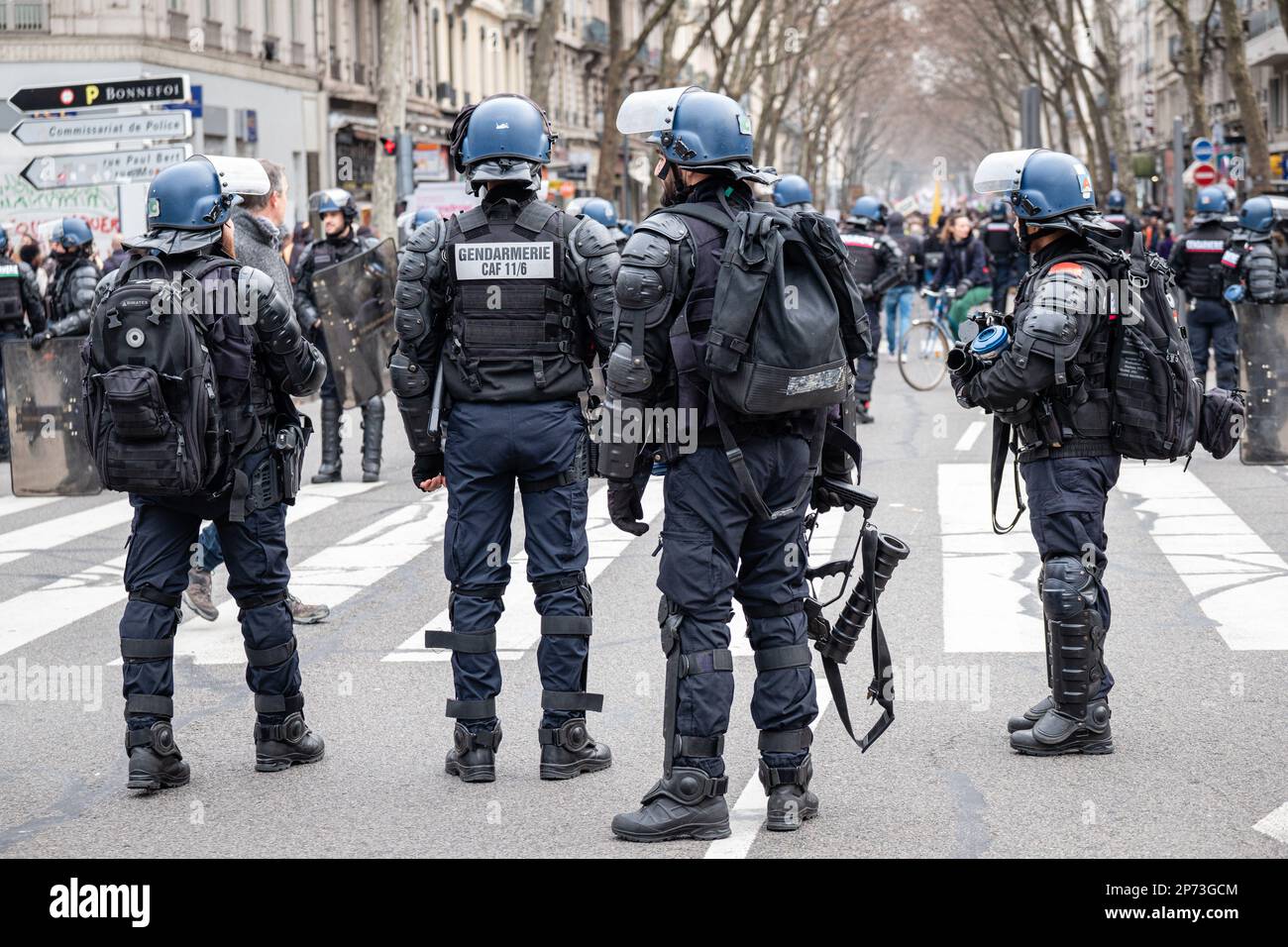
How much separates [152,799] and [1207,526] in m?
6.53

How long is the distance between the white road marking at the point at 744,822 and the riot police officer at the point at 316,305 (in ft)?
24.2

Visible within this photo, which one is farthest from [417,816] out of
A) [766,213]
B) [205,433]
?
[766,213]

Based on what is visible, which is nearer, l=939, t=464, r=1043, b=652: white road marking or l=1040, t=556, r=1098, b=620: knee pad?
l=1040, t=556, r=1098, b=620: knee pad

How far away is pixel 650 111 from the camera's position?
5.00 m

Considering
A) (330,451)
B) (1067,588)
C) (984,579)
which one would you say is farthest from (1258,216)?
(1067,588)

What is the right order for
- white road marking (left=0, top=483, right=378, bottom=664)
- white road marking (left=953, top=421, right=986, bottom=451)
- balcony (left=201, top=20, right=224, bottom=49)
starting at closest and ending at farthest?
1. white road marking (left=0, top=483, right=378, bottom=664)
2. white road marking (left=953, top=421, right=986, bottom=451)
3. balcony (left=201, top=20, right=224, bottom=49)

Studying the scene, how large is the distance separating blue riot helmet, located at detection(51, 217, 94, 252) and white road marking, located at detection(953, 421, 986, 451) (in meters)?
6.64

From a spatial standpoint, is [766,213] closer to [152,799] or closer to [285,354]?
[285,354]

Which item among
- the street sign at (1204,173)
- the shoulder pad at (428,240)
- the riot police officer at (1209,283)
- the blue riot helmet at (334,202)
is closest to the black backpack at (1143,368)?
the shoulder pad at (428,240)

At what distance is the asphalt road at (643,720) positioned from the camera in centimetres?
500

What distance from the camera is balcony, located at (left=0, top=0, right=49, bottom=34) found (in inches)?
1160

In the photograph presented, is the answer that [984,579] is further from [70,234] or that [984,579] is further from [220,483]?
[70,234]

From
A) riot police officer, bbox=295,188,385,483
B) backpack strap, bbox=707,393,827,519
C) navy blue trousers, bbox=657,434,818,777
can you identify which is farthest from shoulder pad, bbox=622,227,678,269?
riot police officer, bbox=295,188,385,483

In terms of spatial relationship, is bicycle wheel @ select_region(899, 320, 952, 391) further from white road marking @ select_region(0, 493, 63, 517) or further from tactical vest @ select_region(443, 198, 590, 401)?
tactical vest @ select_region(443, 198, 590, 401)
